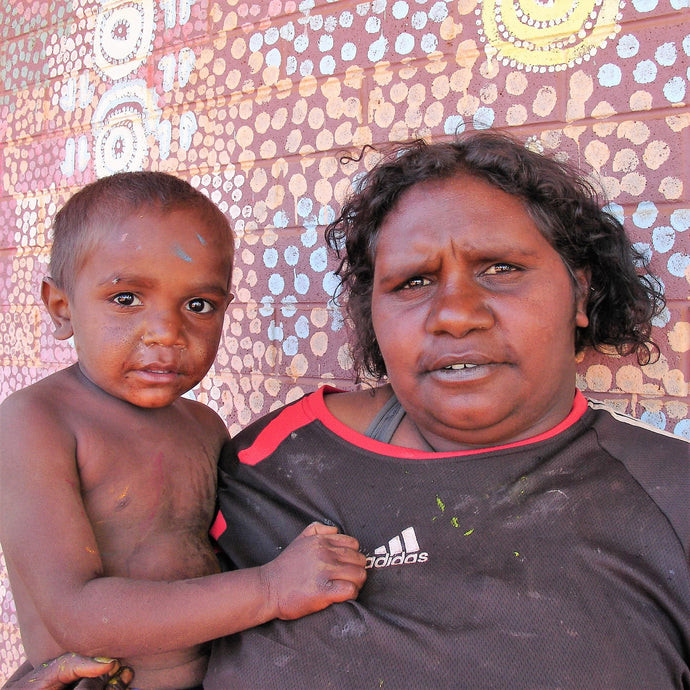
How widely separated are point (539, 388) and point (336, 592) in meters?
0.56

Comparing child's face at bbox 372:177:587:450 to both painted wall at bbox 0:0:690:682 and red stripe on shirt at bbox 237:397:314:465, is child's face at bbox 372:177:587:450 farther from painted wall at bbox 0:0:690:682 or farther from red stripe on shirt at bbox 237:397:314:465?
painted wall at bbox 0:0:690:682

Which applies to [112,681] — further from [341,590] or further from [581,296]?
[581,296]

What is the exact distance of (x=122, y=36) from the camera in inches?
105

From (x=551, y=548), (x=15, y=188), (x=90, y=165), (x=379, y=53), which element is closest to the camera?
(x=551, y=548)

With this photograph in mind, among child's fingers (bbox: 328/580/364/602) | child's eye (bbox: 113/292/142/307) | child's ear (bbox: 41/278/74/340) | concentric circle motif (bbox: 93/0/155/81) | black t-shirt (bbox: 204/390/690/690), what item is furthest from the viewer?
concentric circle motif (bbox: 93/0/155/81)

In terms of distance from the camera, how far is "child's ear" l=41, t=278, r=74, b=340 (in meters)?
1.62

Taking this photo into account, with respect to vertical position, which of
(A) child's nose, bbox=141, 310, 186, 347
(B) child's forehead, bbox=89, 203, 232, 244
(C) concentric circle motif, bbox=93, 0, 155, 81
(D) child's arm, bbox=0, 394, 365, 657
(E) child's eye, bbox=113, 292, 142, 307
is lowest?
(D) child's arm, bbox=0, 394, 365, 657

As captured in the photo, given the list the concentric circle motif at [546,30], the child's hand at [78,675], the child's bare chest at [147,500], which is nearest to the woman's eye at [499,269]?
the concentric circle motif at [546,30]

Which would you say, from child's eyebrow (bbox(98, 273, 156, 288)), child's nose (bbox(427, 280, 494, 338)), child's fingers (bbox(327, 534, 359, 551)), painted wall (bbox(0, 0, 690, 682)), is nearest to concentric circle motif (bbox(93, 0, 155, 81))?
painted wall (bbox(0, 0, 690, 682))

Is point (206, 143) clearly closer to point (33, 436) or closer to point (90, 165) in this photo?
point (90, 165)

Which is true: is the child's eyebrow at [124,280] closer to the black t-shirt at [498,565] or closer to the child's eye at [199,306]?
the child's eye at [199,306]

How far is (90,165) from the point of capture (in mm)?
2766

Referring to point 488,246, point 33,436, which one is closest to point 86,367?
point 33,436

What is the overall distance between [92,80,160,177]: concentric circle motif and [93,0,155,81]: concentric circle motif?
0.08m
